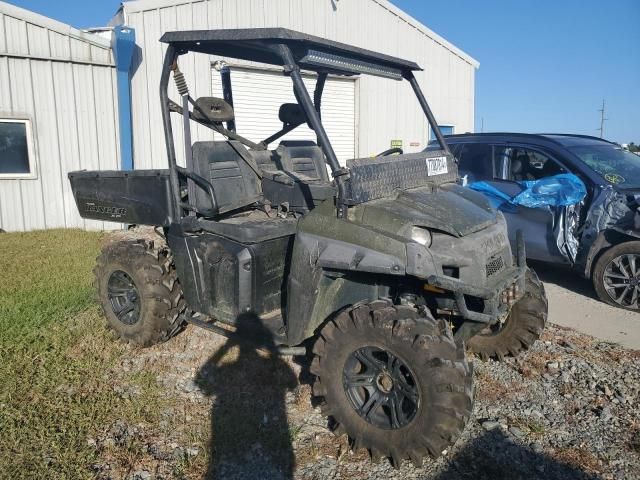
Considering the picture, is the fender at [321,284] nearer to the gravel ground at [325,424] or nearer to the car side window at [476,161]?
the gravel ground at [325,424]

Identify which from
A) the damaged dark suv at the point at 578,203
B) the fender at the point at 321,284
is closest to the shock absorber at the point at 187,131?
the fender at the point at 321,284

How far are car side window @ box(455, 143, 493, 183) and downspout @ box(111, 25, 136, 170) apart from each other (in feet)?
20.5

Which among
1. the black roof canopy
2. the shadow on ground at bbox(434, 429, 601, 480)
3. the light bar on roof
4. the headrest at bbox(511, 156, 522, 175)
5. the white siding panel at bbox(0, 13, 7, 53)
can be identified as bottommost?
the shadow on ground at bbox(434, 429, 601, 480)

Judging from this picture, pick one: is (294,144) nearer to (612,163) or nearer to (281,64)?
(281,64)

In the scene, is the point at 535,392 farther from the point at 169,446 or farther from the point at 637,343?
the point at 169,446

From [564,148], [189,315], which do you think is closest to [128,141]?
[189,315]

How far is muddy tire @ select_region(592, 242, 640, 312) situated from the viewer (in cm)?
577

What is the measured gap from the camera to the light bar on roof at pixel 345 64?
3406 mm

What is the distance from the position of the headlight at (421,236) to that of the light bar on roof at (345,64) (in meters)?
1.26

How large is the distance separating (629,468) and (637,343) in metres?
2.27

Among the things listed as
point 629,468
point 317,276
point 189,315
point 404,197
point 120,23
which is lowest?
point 629,468

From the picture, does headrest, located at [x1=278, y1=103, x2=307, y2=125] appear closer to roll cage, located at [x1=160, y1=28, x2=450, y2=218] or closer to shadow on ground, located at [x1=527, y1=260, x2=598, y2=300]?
roll cage, located at [x1=160, y1=28, x2=450, y2=218]

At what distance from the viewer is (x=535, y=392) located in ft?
12.8

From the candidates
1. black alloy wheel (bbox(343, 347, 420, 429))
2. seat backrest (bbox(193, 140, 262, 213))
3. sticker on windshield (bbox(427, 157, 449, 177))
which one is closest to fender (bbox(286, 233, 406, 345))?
black alloy wheel (bbox(343, 347, 420, 429))
